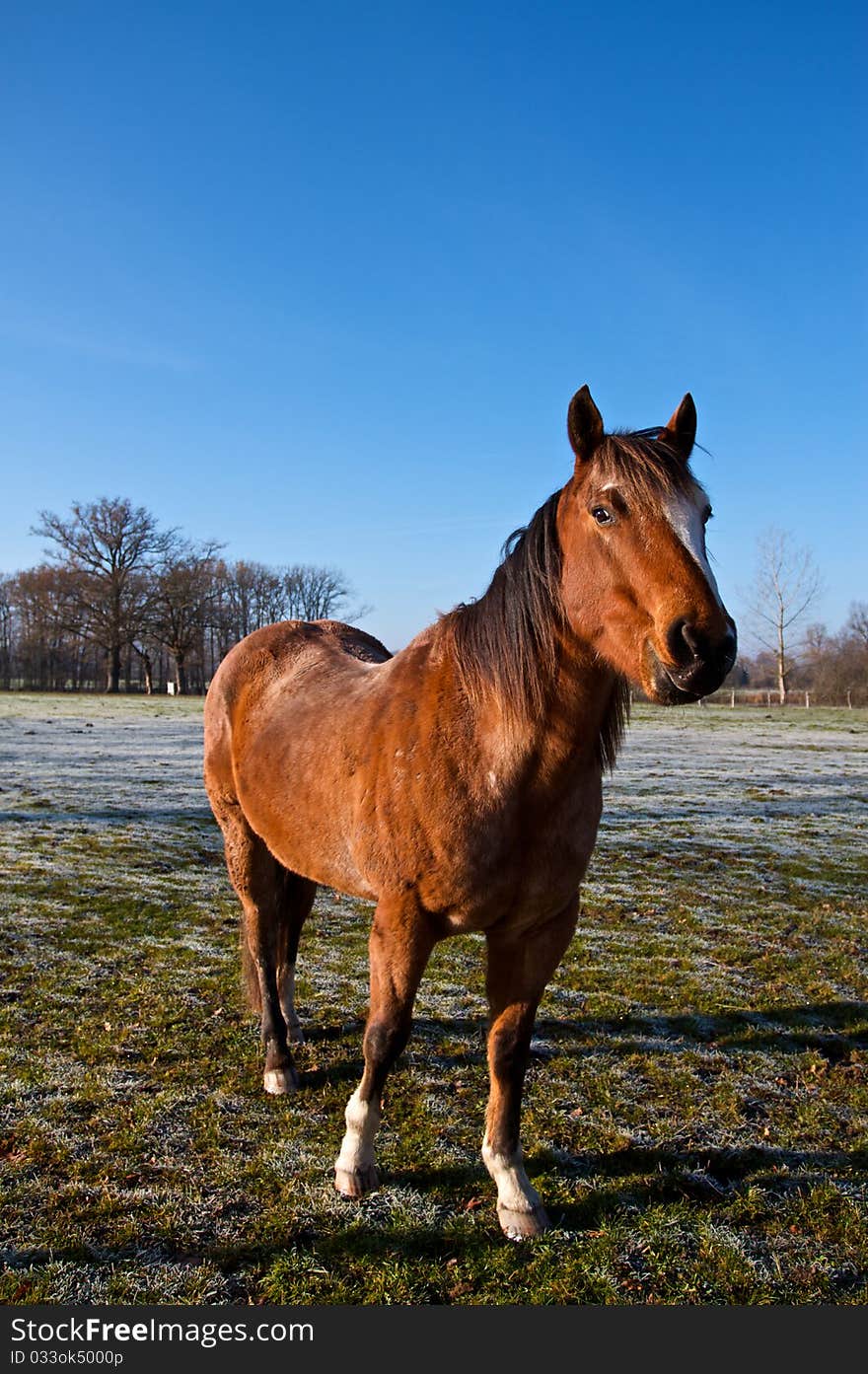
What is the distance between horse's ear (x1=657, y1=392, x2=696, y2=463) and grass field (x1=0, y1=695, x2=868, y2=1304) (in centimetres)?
262

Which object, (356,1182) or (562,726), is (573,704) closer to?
(562,726)


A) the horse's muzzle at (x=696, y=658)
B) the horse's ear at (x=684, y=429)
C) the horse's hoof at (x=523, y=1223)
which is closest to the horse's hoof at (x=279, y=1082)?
the horse's hoof at (x=523, y=1223)

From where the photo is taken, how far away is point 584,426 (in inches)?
94.7

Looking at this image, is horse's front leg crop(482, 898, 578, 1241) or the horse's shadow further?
the horse's shadow

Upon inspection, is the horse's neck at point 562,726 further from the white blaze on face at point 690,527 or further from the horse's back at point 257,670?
the horse's back at point 257,670

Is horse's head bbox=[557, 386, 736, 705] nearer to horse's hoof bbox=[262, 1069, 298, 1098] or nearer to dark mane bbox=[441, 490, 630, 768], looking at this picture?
dark mane bbox=[441, 490, 630, 768]

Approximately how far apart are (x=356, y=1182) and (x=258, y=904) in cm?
145

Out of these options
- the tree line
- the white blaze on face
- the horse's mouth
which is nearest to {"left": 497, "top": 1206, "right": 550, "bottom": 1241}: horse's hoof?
the horse's mouth

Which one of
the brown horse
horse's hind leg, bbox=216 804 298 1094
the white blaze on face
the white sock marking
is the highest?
the white blaze on face

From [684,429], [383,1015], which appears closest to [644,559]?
[684,429]

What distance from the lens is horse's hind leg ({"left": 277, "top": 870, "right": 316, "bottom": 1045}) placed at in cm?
412

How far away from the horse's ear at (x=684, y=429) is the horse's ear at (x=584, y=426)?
0.68ft

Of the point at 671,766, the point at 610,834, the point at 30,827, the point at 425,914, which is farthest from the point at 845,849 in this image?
the point at 30,827

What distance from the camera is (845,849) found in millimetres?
9102
